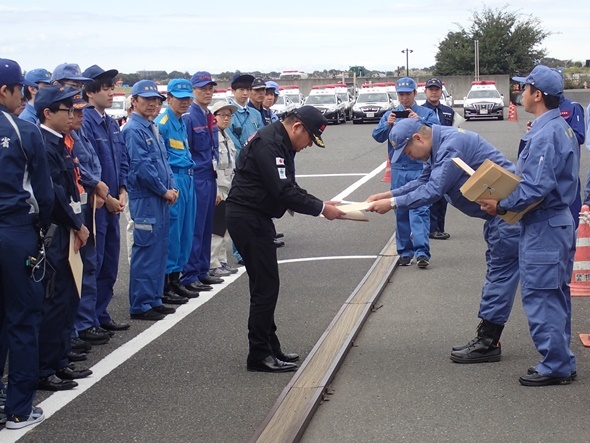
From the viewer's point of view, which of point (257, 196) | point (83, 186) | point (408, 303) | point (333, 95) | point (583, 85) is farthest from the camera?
point (583, 85)

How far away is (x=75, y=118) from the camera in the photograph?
22.4 feet

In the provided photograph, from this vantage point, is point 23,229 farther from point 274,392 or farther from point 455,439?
point 455,439

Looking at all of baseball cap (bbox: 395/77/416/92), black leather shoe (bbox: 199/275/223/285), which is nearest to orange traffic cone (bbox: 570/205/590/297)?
baseball cap (bbox: 395/77/416/92)

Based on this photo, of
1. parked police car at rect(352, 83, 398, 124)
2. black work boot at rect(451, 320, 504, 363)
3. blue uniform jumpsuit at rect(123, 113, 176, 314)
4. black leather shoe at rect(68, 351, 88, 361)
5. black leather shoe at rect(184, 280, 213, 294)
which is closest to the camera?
black work boot at rect(451, 320, 504, 363)

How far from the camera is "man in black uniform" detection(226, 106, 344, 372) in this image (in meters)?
6.68

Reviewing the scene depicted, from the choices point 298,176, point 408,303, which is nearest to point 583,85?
point 298,176

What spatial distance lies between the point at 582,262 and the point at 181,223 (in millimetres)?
4065

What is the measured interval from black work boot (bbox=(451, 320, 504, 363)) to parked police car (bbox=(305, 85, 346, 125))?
3855cm

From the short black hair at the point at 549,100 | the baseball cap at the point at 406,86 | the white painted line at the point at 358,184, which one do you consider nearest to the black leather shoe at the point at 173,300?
the baseball cap at the point at 406,86

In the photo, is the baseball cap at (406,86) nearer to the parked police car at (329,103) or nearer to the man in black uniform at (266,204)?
the man in black uniform at (266,204)

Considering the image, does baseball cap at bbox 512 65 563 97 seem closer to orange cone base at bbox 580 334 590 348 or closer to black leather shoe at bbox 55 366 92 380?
orange cone base at bbox 580 334 590 348

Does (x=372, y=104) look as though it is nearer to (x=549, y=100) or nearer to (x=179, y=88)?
(x=179, y=88)

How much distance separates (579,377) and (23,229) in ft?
12.7

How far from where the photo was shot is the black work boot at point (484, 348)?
6922mm
